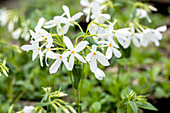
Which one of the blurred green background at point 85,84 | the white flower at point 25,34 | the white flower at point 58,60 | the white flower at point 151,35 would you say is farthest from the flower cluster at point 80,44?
the white flower at point 25,34

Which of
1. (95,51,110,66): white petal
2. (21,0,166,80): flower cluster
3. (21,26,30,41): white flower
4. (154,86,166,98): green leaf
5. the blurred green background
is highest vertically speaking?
(21,26,30,41): white flower

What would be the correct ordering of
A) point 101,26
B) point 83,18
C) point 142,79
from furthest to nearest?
1. point 83,18
2. point 142,79
3. point 101,26

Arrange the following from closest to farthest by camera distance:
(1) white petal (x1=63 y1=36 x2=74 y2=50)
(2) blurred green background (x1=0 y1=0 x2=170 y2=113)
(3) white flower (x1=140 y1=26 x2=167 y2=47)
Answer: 1. (1) white petal (x1=63 y1=36 x2=74 y2=50)
2. (3) white flower (x1=140 y1=26 x2=167 y2=47)
3. (2) blurred green background (x1=0 y1=0 x2=170 y2=113)

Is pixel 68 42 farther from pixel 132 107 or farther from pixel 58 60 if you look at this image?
pixel 132 107

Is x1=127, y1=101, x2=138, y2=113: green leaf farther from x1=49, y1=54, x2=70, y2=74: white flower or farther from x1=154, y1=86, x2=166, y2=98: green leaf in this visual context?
x1=154, y1=86, x2=166, y2=98: green leaf

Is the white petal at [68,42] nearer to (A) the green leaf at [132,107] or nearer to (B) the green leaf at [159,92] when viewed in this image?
(A) the green leaf at [132,107]

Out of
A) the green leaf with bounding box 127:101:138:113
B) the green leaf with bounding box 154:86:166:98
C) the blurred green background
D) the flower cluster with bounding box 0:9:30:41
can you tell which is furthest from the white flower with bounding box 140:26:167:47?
the flower cluster with bounding box 0:9:30:41

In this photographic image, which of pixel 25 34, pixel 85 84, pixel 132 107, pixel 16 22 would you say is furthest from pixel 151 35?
pixel 16 22

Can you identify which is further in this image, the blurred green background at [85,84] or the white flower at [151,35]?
the blurred green background at [85,84]

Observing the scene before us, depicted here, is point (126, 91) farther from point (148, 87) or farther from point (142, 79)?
point (148, 87)

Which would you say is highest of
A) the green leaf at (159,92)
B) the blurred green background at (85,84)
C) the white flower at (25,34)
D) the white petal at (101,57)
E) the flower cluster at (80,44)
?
the white flower at (25,34)

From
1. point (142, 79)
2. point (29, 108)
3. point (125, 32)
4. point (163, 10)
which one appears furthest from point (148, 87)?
point (163, 10)
